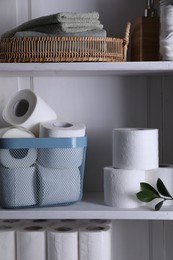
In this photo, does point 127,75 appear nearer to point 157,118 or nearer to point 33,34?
point 157,118

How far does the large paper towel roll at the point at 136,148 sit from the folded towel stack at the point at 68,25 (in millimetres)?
251

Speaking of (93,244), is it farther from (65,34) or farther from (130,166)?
(65,34)

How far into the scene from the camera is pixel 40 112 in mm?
1199

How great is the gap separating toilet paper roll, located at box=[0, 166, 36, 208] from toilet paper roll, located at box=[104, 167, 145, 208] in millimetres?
191

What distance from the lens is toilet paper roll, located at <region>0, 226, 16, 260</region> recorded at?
4.00ft

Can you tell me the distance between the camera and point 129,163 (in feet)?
3.78

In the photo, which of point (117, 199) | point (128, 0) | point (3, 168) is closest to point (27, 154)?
point (3, 168)

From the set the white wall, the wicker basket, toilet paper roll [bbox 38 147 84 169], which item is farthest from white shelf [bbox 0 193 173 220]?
the wicker basket

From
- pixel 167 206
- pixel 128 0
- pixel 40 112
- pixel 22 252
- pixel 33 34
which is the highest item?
pixel 128 0

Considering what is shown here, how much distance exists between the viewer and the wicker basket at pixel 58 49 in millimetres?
1124

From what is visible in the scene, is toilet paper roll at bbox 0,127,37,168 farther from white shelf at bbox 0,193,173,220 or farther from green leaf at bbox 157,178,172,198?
green leaf at bbox 157,178,172,198

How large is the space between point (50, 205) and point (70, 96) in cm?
35

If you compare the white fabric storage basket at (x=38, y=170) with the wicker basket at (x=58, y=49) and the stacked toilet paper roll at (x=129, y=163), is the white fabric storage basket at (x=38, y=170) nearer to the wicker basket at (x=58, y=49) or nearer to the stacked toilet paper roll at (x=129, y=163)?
the stacked toilet paper roll at (x=129, y=163)

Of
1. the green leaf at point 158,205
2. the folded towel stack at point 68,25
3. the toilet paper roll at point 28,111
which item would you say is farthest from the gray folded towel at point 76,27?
the green leaf at point 158,205
